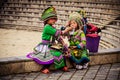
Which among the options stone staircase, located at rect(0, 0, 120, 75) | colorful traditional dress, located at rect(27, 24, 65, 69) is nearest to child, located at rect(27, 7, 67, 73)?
colorful traditional dress, located at rect(27, 24, 65, 69)

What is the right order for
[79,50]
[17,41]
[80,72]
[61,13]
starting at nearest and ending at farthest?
[80,72], [79,50], [17,41], [61,13]

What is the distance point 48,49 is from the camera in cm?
645

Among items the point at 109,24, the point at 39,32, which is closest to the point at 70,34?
the point at 109,24

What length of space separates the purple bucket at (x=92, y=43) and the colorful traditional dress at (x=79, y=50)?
36cm

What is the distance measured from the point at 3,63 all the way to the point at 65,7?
32.3ft

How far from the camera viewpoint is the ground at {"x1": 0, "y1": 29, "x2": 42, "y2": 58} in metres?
10.6

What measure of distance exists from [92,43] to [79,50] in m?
0.50

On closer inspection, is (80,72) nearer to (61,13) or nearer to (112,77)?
(112,77)

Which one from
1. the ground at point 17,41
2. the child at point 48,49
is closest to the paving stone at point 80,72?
the child at point 48,49

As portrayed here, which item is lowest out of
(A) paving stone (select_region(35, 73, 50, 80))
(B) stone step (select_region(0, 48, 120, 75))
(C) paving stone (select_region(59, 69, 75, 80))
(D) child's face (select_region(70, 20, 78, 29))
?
(A) paving stone (select_region(35, 73, 50, 80))

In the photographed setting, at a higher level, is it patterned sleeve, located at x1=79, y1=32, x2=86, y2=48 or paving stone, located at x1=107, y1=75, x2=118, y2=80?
patterned sleeve, located at x1=79, y1=32, x2=86, y2=48

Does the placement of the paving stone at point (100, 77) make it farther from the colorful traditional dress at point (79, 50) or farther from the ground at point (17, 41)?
the ground at point (17, 41)

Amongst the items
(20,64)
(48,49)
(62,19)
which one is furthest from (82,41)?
(62,19)

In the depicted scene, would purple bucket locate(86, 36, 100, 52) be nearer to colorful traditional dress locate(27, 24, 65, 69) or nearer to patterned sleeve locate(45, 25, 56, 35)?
colorful traditional dress locate(27, 24, 65, 69)
